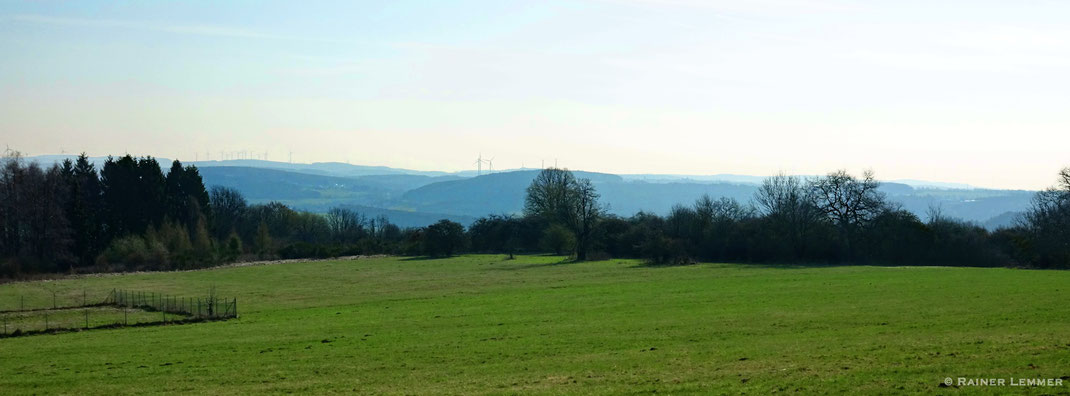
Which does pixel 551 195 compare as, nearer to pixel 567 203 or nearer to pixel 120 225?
pixel 567 203

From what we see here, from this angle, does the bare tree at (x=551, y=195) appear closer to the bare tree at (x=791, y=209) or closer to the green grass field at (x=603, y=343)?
the bare tree at (x=791, y=209)

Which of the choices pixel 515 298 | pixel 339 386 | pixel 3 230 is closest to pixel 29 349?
pixel 339 386

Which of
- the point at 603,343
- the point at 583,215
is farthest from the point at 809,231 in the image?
the point at 603,343

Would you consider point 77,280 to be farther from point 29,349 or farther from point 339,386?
point 339,386

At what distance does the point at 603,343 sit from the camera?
2709cm

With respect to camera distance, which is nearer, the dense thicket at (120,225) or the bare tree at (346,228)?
the dense thicket at (120,225)

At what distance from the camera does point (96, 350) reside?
30.6 meters

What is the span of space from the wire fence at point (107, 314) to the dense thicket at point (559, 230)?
1650 inches

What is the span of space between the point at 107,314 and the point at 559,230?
67.0 meters

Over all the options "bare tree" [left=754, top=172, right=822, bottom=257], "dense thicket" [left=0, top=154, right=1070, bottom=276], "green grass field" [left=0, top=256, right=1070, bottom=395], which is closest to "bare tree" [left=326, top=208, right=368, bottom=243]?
"dense thicket" [left=0, top=154, right=1070, bottom=276]

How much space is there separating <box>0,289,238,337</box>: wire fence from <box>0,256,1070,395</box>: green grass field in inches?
77.2

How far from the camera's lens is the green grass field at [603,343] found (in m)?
18.8

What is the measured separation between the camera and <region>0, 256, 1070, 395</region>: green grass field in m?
18.8

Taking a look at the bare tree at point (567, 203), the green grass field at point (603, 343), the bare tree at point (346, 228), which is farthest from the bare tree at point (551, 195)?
the green grass field at point (603, 343)
